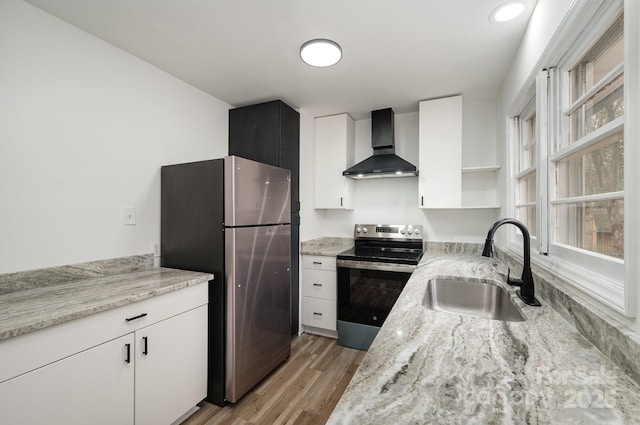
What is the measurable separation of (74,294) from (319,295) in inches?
77.8

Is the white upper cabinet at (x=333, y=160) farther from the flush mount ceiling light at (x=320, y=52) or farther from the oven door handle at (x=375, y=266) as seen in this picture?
the flush mount ceiling light at (x=320, y=52)

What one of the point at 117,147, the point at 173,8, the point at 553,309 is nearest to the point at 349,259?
the point at 553,309

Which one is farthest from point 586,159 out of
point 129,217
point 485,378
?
point 129,217

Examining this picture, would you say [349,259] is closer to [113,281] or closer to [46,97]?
[113,281]

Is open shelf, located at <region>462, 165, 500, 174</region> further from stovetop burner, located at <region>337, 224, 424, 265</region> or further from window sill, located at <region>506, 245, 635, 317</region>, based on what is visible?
window sill, located at <region>506, 245, 635, 317</region>

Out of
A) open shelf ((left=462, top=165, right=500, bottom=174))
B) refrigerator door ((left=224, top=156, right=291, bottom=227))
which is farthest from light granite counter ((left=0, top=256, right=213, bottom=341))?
open shelf ((left=462, top=165, right=500, bottom=174))

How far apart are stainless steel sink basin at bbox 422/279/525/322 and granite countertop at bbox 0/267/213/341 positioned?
143 centimetres

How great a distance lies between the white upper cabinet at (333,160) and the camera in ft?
10.2

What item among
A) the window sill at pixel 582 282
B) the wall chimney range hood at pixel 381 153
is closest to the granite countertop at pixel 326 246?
the wall chimney range hood at pixel 381 153

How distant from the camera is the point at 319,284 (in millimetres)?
2850

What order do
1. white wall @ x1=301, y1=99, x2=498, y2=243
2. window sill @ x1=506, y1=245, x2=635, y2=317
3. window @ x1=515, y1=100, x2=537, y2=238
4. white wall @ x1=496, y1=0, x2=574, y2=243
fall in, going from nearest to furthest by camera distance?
window sill @ x1=506, y1=245, x2=635, y2=317, white wall @ x1=496, y1=0, x2=574, y2=243, window @ x1=515, y1=100, x2=537, y2=238, white wall @ x1=301, y1=99, x2=498, y2=243

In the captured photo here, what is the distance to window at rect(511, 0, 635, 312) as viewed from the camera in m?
0.92

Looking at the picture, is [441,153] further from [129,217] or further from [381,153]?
[129,217]

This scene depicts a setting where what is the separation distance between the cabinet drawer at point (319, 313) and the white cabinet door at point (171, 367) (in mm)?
1265
